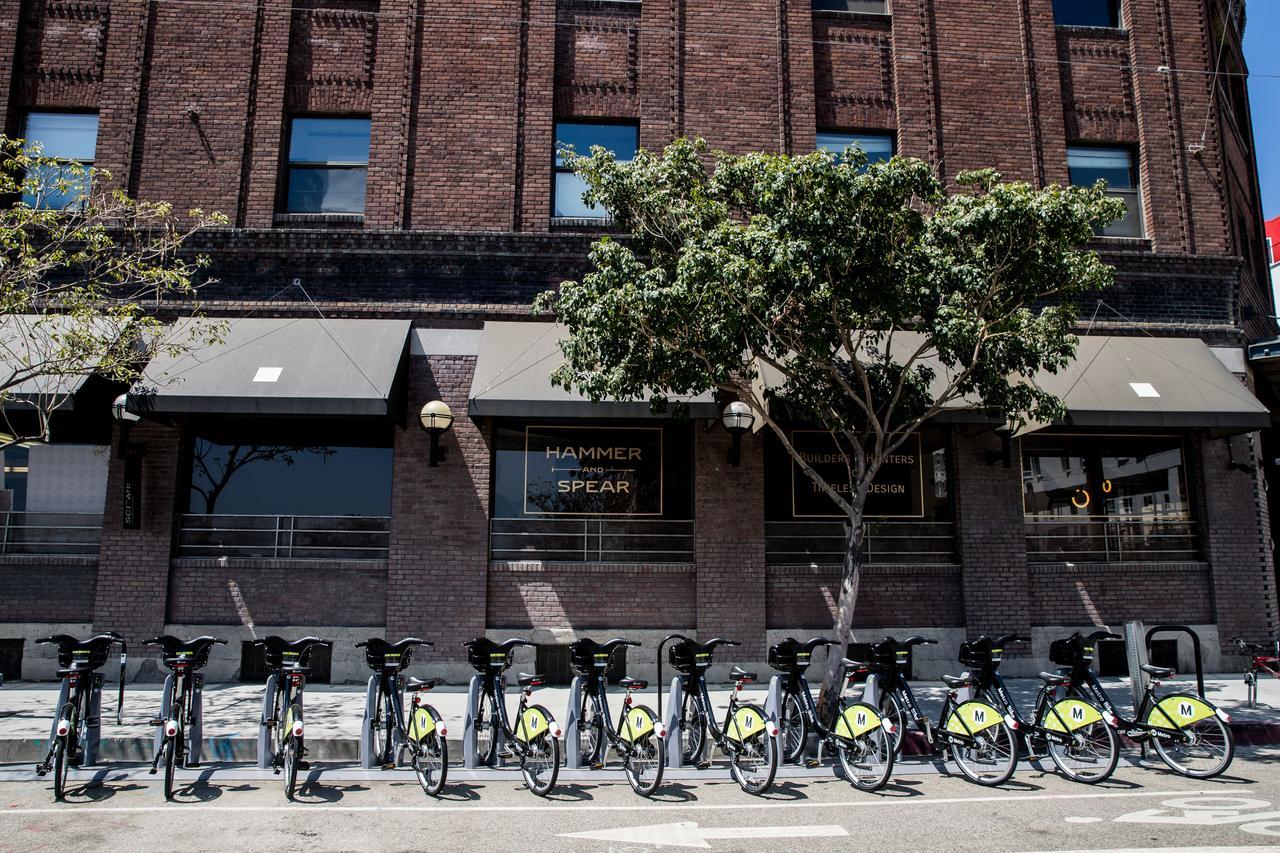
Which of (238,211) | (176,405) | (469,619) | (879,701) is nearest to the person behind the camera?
(879,701)

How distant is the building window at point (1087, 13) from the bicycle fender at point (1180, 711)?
12.7m

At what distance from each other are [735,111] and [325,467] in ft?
Result: 28.3

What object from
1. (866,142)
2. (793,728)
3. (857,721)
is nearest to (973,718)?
(857,721)

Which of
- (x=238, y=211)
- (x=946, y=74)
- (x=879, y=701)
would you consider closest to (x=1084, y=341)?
(x=946, y=74)

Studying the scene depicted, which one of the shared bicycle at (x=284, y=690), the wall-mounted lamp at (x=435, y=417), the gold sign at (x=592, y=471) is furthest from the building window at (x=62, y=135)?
the shared bicycle at (x=284, y=690)

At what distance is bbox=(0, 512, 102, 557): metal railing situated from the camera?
42.3 feet

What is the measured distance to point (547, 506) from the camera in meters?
13.2

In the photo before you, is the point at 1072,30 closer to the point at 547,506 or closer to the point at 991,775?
the point at 547,506

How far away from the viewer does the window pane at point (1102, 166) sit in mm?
15266

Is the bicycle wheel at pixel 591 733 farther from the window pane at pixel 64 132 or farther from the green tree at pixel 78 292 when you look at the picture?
the window pane at pixel 64 132

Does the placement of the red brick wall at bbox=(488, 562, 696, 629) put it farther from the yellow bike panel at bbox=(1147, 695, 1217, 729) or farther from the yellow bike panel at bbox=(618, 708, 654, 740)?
the yellow bike panel at bbox=(1147, 695, 1217, 729)

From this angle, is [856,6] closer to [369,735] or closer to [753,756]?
[753,756]

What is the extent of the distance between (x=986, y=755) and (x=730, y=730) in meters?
2.32

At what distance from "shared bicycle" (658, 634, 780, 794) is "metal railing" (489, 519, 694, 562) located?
15.1 ft
